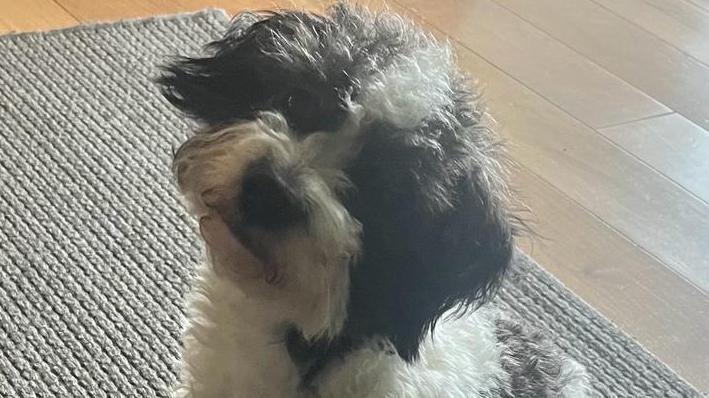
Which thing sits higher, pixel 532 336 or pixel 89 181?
pixel 532 336

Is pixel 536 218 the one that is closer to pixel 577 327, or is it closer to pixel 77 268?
pixel 577 327

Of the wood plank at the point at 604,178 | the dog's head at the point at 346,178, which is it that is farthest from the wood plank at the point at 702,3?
the dog's head at the point at 346,178

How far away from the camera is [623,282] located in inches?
85.2

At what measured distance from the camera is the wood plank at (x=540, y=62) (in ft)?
8.73

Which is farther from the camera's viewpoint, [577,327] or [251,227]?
[577,327]

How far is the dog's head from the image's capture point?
3.76 ft

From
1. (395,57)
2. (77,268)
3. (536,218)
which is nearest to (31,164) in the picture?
(77,268)

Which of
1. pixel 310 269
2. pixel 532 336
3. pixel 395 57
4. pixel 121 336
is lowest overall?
pixel 121 336

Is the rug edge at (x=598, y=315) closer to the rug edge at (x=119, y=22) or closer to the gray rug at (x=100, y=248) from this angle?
the gray rug at (x=100, y=248)

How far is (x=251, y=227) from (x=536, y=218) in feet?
3.99

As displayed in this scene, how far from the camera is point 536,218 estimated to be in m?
2.28

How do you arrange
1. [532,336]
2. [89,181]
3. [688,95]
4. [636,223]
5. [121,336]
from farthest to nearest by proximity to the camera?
[688,95], [636,223], [89,181], [121,336], [532,336]

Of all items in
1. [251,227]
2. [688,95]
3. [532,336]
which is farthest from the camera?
[688,95]

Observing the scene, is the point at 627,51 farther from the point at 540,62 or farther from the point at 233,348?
the point at 233,348
